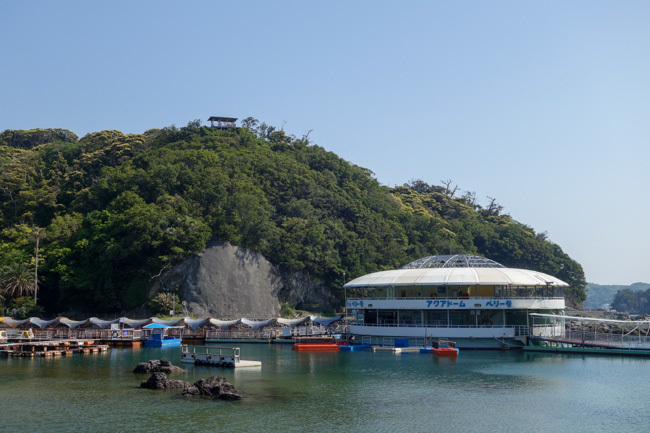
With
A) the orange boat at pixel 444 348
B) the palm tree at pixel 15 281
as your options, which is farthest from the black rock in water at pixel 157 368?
the palm tree at pixel 15 281

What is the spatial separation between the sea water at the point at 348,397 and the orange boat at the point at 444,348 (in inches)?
148


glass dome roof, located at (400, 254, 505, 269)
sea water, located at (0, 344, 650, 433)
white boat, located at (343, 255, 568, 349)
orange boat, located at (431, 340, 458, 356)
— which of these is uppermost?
glass dome roof, located at (400, 254, 505, 269)

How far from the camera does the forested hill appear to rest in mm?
99188

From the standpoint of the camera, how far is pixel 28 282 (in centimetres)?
9444

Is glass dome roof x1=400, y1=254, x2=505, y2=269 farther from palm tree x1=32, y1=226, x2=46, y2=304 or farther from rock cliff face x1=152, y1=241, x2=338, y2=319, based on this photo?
palm tree x1=32, y1=226, x2=46, y2=304

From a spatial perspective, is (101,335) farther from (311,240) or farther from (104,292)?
(311,240)

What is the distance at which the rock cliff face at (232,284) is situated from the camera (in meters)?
98.1

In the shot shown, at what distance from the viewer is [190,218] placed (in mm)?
102375

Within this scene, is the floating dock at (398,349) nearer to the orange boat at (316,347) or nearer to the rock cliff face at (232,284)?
the orange boat at (316,347)

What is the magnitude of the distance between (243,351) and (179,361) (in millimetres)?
12627

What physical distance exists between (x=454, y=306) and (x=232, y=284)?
4227 cm

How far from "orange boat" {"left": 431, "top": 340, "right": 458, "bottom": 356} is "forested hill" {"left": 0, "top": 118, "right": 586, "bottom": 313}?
43.2 metres

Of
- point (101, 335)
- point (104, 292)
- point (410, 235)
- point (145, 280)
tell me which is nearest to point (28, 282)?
point (104, 292)

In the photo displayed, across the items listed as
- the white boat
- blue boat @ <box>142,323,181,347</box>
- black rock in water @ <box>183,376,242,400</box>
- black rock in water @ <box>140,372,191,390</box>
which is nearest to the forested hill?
blue boat @ <box>142,323,181,347</box>
